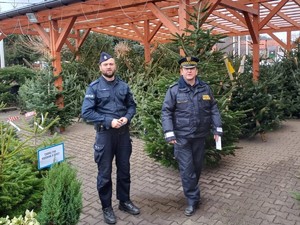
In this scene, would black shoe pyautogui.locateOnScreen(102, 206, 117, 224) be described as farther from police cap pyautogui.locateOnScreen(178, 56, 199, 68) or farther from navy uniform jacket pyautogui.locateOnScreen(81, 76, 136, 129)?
police cap pyautogui.locateOnScreen(178, 56, 199, 68)

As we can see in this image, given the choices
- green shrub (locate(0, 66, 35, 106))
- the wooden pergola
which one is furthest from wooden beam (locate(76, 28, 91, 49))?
green shrub (locate(0, 66, 35, 106))

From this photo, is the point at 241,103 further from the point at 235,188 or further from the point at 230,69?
the point at 235,188

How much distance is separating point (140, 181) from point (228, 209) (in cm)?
154

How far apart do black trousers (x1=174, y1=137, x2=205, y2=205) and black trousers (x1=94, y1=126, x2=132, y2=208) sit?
0.64 m

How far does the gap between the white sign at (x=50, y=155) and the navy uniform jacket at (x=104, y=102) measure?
50 cm

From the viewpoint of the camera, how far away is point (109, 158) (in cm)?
352

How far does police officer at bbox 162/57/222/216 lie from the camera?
3.73 m

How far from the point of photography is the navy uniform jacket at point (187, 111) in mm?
3725

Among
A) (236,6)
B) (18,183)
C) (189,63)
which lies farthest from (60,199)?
(236,6)

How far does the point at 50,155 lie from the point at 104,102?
843 mm

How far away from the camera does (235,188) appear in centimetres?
465

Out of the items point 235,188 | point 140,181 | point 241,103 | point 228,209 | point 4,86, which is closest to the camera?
point 228,209

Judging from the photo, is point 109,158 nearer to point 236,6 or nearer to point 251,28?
point 236,6

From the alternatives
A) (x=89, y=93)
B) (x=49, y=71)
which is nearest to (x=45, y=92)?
(x=49, y=71)
